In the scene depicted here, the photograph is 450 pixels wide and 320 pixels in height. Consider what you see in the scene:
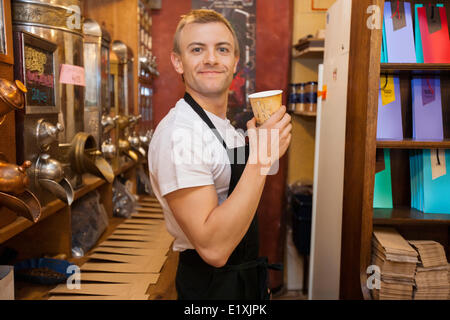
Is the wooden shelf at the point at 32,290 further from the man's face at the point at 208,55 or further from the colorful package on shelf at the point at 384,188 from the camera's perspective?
the colorful package on shelf at the point at 384,188

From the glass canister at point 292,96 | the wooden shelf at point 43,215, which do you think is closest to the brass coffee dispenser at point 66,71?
the wooden shelf at point 43,215

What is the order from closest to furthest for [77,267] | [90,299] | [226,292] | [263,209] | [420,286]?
[226,292] < [90,299] < [77,267] < [420,286] < [263,209]

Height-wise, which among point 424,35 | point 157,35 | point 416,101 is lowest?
point 416,101

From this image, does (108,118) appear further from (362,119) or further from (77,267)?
(362,119)

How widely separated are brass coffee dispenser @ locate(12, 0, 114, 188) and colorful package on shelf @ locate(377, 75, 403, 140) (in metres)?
1.32

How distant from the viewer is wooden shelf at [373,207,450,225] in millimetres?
1925

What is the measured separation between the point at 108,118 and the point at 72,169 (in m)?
0.43

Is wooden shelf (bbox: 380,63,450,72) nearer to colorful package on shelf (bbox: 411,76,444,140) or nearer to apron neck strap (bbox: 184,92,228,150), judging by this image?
colorful package on shelf (bbox: 411,76,444,140)

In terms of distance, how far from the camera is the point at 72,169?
1689 mm

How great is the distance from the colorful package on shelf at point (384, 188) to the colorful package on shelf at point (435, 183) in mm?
160

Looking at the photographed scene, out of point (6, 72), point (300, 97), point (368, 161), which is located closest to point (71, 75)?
point (6, 72)

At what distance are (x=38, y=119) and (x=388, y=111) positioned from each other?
5.18 ft

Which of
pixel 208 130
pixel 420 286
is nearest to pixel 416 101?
pixel 420 286

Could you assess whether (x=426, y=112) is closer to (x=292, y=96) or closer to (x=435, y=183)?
(x=435, y=183)
